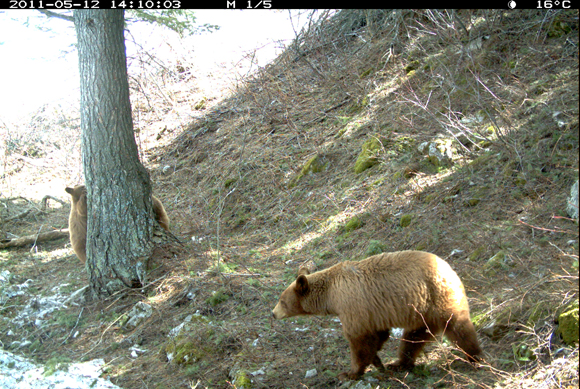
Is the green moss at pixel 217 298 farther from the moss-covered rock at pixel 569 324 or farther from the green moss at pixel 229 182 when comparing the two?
the green moss at pixel 229 182

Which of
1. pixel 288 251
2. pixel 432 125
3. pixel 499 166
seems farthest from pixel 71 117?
pixel 499 166

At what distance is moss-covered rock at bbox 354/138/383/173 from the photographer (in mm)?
8923

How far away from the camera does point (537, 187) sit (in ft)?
19.8

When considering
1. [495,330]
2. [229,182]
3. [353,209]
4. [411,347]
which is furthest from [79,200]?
[495,330]

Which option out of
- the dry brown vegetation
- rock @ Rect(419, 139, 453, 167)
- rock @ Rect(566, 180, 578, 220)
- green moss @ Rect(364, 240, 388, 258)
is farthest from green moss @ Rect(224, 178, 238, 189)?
rock @ Rect(566, 180, 578, 220)

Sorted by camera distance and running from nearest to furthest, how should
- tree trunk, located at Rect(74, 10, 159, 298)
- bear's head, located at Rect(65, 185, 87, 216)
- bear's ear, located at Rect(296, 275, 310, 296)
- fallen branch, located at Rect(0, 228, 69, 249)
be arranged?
bear's ear, located at Rect(296, 275, 310, 296) → tree trunk, located at Rect(74, 10, 159, 298) → bear's head, located at Rect(65, 185, 87, 216) → fallen branch, located at Rect(0, 228, 69, 249)

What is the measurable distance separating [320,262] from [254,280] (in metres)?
1.12

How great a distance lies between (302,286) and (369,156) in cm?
469

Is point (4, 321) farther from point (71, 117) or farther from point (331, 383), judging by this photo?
point (71, 117)

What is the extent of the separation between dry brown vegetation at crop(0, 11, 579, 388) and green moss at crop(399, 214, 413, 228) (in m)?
0.03

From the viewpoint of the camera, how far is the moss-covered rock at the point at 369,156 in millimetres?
8923

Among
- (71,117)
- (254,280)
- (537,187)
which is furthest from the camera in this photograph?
(71,117)

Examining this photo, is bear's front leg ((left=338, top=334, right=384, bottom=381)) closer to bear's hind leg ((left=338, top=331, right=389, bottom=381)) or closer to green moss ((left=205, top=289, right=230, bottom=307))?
bear's hind leg ((left=338, top=331, right=389, bottom=381))

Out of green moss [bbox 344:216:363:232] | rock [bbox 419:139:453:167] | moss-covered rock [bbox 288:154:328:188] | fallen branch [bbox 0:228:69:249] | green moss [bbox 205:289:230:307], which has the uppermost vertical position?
rock [bbox 419:139:453:167]
